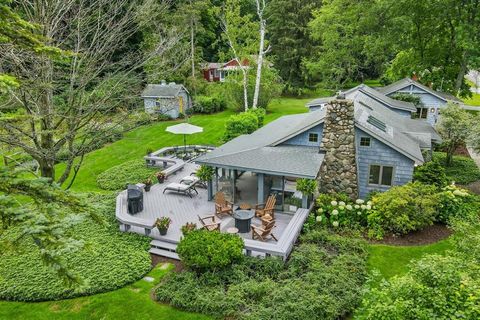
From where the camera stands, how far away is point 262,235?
1208 cm

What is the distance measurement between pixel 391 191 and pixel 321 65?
101 feet

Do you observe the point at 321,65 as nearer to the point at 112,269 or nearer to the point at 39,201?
the point at 112,269

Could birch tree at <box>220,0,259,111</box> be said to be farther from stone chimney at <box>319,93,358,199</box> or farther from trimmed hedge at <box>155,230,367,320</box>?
trimmed hedge at <box>155,230,367,320</box>

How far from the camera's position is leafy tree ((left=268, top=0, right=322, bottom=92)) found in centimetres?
4703

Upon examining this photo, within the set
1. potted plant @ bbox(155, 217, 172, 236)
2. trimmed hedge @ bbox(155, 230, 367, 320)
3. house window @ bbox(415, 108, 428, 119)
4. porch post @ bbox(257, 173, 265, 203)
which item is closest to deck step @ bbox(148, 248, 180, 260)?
potted plant @ bbox(155, 217, 172, 236)

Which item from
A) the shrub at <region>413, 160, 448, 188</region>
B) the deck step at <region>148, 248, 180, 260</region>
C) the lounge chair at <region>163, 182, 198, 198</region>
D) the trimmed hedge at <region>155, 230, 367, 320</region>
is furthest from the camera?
the lounge chair at <region>163, 182, 198, 198</region>

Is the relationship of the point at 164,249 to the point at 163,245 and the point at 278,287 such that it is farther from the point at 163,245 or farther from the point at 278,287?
the point at 278,287

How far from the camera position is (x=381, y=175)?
15398 mm

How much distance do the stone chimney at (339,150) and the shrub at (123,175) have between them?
33.4 ft

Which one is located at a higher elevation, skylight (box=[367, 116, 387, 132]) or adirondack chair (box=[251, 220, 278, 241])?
skylight (box=[367, 116, 387, 132])

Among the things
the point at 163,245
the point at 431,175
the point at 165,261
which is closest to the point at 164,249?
the point at 163,245

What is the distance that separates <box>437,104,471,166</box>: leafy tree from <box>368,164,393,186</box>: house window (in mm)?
6738

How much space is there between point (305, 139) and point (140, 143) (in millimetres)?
15660

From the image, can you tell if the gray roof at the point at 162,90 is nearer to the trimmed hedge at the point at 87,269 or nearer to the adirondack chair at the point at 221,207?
the adirondack chair at the point at 221,207
